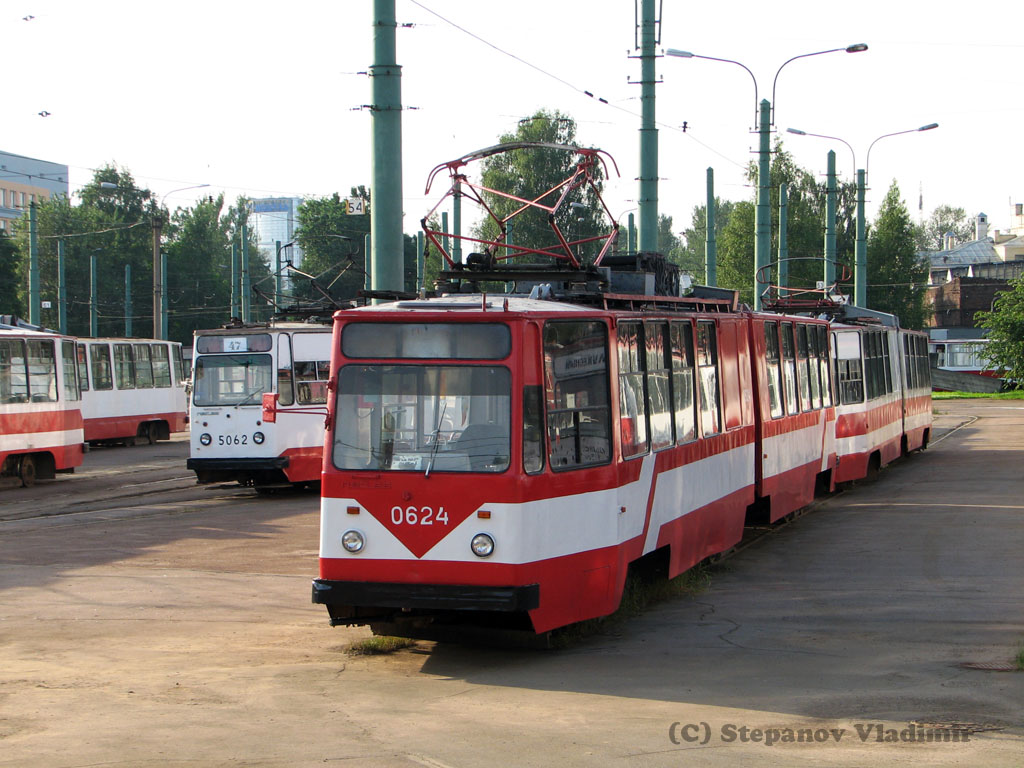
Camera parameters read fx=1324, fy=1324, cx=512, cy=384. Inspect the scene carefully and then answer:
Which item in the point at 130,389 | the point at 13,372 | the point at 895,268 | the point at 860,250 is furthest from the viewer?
the point at 895,268

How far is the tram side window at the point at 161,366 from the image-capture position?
36938 millimetres

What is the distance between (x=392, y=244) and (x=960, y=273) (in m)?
107

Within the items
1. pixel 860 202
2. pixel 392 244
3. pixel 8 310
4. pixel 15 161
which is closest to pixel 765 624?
pixel 392 244

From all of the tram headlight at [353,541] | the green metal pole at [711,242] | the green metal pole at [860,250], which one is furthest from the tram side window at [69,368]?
the green metal pole at [860,250]

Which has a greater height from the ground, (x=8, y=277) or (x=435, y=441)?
(x=8, y=277)

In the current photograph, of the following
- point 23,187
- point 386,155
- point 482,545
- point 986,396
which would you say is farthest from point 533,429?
point 23,187

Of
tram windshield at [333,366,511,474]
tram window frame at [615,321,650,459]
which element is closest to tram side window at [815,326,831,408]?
tram window frame at [615,321,650,459]

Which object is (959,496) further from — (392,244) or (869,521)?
(392,244)

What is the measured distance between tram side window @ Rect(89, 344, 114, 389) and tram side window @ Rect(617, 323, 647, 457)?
26666 mm

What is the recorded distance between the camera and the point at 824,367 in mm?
19234

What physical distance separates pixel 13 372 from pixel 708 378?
14827 mm

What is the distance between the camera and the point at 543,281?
11.7 metres

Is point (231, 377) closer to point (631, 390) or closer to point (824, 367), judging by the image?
point (824, 367)

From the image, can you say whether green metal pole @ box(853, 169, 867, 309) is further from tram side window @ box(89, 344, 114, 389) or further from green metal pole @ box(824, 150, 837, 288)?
tram side window @ box(89, 344, 114, 389)
